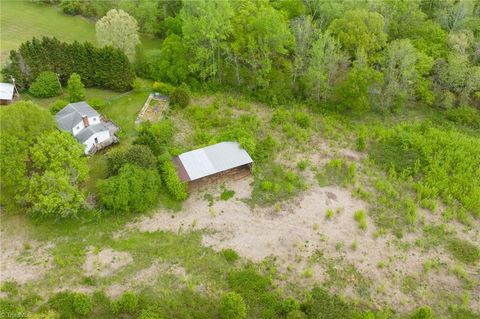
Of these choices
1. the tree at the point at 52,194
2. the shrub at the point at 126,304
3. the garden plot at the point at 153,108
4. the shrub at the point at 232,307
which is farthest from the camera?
the garden plot at the point at 153,108

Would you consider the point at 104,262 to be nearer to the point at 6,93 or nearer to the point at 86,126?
the point at 86,126

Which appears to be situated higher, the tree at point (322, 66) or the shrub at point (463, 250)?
the tree at point (322, 66)

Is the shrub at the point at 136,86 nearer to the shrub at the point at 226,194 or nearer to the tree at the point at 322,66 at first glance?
the shrub at the point at 226,194

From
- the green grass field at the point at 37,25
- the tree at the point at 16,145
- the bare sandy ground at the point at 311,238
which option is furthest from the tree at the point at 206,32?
the tree at the point at 16,145

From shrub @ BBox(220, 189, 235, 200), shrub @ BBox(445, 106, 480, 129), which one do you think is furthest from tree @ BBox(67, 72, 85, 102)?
shrub @ BBox(445, 106, 480, 129)

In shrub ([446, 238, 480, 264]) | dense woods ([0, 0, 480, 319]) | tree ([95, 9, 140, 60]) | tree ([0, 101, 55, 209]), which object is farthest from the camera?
tree ([95, 9, 140, 60])

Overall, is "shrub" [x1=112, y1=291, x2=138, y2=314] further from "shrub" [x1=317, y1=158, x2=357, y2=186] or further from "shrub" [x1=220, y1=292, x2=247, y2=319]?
"shrub" [x1=317, y1=158, x2=357, y2=186]

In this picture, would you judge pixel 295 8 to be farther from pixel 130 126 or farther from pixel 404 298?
pixel 404 298
